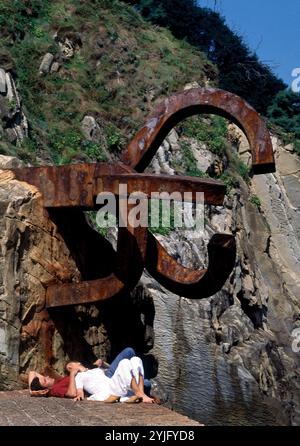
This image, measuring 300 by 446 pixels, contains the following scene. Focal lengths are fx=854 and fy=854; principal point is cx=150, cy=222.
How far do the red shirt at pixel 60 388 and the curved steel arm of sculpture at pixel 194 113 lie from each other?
2107 mm

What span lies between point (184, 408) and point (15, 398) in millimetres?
6050

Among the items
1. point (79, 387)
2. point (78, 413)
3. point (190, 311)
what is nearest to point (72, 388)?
point (79, 387)

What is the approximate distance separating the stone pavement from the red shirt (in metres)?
0.14

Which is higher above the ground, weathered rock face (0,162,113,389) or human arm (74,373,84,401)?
weathered rock face (0,162,113,389)

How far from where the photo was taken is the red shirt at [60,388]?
6.62 m

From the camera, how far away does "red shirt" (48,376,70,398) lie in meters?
6.62

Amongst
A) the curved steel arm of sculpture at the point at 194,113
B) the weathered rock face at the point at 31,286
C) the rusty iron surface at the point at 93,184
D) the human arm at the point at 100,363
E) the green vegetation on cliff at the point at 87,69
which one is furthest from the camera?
the green vegetation on cliff at the point at 87,69

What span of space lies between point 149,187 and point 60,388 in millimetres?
1753

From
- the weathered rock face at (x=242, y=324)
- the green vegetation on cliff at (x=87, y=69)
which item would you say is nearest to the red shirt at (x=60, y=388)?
the weathered rock face at (x=242, y=324)

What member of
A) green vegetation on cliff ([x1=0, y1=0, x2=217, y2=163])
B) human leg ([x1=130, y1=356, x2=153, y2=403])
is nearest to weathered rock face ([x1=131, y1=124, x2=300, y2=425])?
green vegetation on cliff ([x1=0, y1=0, x2=217, y2=163])

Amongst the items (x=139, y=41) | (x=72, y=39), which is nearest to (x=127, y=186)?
(x=72, y=39)

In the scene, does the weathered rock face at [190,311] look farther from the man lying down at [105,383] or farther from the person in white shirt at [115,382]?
the person in white shirt at [115,382]

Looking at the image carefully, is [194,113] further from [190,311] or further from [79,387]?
[190,311]

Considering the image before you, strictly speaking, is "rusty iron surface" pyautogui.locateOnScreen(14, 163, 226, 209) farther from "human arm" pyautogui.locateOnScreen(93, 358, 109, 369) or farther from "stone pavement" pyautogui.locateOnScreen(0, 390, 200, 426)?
"stone pavement" pyautogui.locateOnScreen(0, 390, 200, 426)
